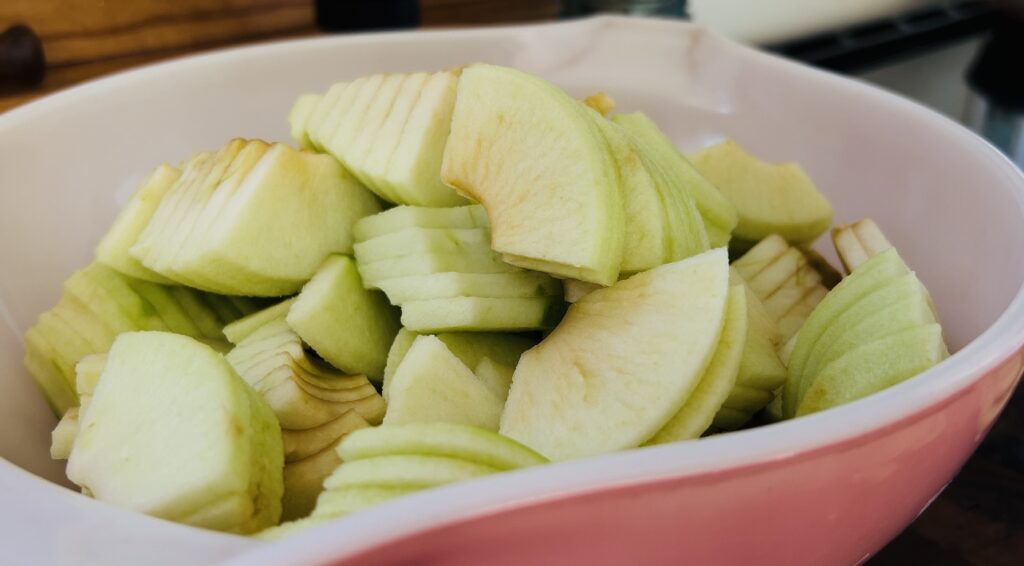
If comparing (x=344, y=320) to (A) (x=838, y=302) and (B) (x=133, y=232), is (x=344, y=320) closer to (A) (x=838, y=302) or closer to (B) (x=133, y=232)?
(B) (x=133, y=232)

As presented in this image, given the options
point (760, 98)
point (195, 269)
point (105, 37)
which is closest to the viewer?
point (195, 269)

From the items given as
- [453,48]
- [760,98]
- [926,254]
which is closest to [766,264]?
[926,254]

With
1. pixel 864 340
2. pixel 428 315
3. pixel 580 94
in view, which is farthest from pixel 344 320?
pixel 580 94

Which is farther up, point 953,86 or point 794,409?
point 794,409

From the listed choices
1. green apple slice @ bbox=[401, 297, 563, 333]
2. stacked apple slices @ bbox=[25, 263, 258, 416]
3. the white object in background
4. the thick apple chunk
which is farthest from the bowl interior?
the white object in background

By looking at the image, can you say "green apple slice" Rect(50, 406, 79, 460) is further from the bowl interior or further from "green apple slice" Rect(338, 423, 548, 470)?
"green apple slice" Rect(338, 423, 548, 470)

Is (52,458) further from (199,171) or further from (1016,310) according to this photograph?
(1016,310)

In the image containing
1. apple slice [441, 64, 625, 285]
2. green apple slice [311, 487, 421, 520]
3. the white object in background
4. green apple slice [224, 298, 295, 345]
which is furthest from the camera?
the white object in background
